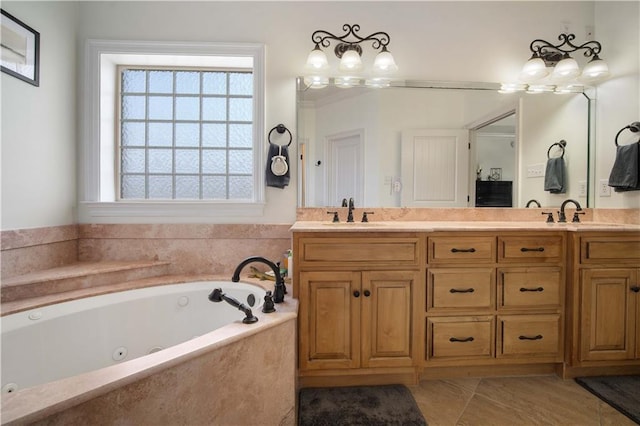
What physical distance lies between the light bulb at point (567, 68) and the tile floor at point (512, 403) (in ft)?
6.81

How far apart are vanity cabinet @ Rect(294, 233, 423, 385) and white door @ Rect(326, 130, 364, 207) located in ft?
1.89

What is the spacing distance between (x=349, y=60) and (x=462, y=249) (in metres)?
1.46

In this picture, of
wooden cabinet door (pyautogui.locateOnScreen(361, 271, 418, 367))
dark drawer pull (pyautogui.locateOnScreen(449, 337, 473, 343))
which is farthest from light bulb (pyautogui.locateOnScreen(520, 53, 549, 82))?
dark drawer pull (pyautogui.locateOnScreen(449, 337, 473, 343))

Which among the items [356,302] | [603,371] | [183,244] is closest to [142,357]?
[356,302]

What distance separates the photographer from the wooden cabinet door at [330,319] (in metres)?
1.53

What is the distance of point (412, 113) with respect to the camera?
2.09 m

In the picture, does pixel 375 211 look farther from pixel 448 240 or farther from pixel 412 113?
pixel 412 113

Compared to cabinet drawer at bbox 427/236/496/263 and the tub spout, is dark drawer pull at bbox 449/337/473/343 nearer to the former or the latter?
cabinet drawer at bbox 427/236/496/263

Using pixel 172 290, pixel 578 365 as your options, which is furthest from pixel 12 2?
pixel 578 365

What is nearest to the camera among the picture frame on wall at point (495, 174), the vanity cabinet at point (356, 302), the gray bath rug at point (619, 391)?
the gray bath rug at point (619, 391)

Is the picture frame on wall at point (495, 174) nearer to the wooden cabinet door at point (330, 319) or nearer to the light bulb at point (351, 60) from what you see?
the light bulb at point (351, 60)

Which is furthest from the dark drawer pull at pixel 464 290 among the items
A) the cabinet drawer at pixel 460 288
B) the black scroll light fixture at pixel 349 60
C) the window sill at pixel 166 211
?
the black scroll light fixture at pixel 349 60

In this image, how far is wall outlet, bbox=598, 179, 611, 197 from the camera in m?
2.06

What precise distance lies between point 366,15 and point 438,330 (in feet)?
7.24
